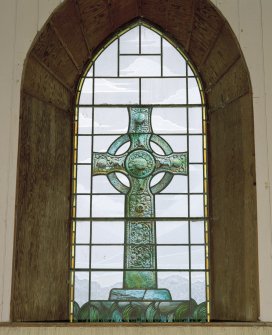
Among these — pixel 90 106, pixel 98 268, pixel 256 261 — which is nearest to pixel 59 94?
pixel 90 106

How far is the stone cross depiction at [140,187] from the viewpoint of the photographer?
399 centimetres

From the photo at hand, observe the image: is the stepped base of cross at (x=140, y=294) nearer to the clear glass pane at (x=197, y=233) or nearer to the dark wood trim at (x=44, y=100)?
the clear glass pane at (x=197, y=233)

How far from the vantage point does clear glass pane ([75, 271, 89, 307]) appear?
3971mm

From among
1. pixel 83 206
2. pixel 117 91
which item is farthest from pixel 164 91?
pixel 83 206

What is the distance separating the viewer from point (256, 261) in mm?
3623

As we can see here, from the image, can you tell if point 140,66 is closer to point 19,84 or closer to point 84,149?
point 84,149

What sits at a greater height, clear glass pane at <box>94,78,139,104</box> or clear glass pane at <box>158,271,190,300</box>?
clear glass pane at <box>94,78,139,104</box>

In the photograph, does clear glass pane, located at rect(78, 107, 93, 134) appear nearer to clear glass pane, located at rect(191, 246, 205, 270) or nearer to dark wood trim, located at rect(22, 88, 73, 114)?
dark wood trim, located at rect(22, 88, 73, 114)

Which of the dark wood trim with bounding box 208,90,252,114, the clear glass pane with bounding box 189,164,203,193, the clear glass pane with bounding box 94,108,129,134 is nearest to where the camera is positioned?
the dark wood trim with bounding box 208,90,252,114

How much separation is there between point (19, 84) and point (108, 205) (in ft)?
2.67

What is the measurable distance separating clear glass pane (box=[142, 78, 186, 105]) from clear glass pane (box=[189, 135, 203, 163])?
0.23 metres

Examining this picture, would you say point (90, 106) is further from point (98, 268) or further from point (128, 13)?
point (98, 268)

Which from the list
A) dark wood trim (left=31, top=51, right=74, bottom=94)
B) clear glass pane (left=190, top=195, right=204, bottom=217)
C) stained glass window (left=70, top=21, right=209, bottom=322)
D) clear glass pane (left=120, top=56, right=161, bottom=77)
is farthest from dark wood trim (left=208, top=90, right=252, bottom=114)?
dark wood trim (left=31, top=51, right=74, bottom=94)
